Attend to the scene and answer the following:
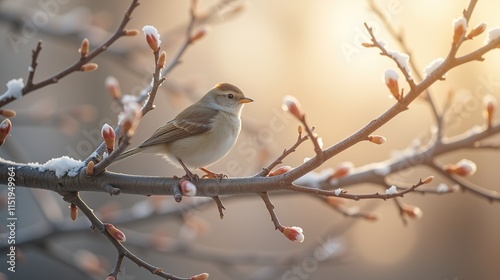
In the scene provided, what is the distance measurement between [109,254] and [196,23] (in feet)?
23.2

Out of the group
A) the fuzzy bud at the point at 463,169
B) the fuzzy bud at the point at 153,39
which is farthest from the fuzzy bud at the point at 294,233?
the fuzzy bud at the point at 463,169

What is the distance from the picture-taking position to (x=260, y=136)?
13.4ft

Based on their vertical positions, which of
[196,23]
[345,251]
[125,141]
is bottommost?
[345,251]

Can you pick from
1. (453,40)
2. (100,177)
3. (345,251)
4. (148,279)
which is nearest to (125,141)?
(100,177)

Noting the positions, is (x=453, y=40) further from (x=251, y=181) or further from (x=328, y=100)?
(x=328, y=100)

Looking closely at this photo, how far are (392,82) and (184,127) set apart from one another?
163cm

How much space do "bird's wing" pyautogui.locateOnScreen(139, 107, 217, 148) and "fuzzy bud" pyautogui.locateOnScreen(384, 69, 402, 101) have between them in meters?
1.55

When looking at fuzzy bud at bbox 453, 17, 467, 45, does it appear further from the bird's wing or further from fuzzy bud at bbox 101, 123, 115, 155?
the bird's wing

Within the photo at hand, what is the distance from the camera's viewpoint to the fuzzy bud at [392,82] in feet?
6.13

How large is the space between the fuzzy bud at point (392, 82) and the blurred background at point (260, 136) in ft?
5.73

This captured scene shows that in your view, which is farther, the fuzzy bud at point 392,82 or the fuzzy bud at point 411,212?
the fuzzy bud at point 411,212

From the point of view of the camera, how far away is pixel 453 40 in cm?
187

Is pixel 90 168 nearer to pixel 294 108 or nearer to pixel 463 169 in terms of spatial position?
pixel 294 108

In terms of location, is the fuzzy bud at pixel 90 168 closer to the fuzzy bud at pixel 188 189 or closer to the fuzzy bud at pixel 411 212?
the fuzzy bud at pixel 188 189
